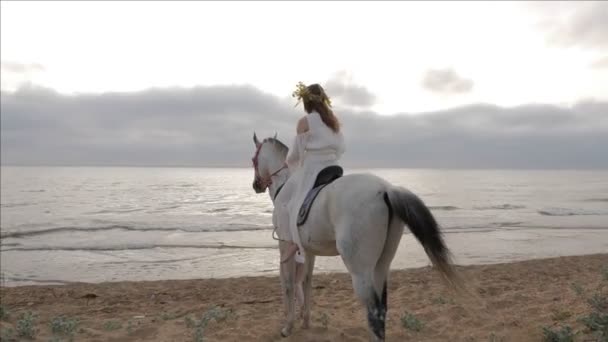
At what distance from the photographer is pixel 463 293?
409 cm

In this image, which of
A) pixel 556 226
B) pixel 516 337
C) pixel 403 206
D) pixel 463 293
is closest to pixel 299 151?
pixel 403 206

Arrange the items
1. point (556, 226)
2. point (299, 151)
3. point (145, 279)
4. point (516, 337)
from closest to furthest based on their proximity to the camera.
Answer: point (299, 151), point (516, 337), point (145, 279), point (556, 226)

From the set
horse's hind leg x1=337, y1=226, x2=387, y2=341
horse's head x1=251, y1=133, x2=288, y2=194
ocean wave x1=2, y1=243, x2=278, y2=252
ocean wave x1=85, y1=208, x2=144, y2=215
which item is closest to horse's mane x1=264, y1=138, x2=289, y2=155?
horse's head x1=251, y1=133, x2=288, y2=194

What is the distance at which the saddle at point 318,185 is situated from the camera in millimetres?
4352

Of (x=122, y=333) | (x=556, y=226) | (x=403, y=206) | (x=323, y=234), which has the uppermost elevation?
(x=403, y=206)

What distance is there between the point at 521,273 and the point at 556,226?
13239mm

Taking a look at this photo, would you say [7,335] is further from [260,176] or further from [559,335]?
[559,335]

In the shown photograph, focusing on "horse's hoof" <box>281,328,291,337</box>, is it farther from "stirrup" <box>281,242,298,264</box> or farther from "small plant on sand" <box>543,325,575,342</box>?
"small plant on sand" <box>543,325,575,342</box>

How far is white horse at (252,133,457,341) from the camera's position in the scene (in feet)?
12.7

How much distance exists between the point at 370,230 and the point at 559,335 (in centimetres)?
229

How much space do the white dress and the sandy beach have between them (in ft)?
5.21

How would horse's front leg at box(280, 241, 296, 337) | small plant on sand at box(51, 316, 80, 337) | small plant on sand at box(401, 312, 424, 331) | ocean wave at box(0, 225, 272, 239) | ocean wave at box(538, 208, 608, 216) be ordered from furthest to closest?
ocean wave at box(538, 208, 608, 216)
ocean wave at box(0, 225, 272, 239)
small plant on sand at box(401, 312, 424, 331)
small plant on sand at box(51, 316, 80, 337)
horse's front leg at box(280, 241, 296, 337)

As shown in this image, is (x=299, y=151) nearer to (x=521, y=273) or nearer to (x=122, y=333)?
(x=122, y=333)

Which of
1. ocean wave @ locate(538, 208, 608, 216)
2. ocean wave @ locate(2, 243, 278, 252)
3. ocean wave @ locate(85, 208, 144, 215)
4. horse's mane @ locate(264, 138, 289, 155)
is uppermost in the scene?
horse's mane @ locate(264, 138, 289, 155)
